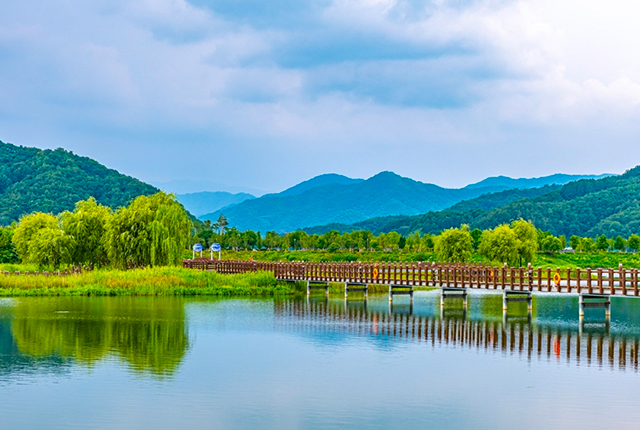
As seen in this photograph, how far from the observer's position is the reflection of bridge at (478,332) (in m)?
29.7

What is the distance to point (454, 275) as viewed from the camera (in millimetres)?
47500

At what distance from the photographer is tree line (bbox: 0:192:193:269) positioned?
5866 cm

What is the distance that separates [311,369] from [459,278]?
81.0 feet

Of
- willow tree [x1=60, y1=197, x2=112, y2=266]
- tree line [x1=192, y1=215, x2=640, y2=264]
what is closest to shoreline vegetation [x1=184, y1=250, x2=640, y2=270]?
tree line [x1=192, y1=215, x2=640, y2=264]

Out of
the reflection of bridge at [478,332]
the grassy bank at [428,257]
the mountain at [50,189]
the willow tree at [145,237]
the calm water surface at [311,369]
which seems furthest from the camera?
the mountain at [50,189]

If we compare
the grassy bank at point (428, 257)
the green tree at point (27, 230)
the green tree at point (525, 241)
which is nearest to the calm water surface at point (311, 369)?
the green tree at point (27, 230)

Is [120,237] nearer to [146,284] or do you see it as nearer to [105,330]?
[146,284]

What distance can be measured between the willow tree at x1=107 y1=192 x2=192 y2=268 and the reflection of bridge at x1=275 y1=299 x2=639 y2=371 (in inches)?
579

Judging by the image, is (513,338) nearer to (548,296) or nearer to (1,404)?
(1,404)

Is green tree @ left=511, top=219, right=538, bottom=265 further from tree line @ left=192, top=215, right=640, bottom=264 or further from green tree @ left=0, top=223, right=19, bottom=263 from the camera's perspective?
green tree @ left=0, top=223, right=19, bottom=263

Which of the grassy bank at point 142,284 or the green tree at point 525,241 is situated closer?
the grassy bank at point 142,284

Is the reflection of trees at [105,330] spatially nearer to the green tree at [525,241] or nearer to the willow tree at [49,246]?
the willow tree at [49,246]

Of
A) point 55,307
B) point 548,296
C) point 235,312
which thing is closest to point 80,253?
point 55,307

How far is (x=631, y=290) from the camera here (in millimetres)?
38812
